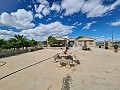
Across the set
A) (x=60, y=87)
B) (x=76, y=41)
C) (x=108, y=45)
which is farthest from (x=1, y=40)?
(x=76, y=41)

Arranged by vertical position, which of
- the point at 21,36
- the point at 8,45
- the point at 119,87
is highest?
the point at 21,36

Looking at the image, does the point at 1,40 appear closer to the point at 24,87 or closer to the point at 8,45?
the point at 8,45

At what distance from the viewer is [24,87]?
7648 millimetres

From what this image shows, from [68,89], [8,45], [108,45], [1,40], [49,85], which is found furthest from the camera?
[108,45]

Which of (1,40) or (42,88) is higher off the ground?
(1,40)

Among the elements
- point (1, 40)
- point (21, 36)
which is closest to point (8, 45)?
point (1, 40)

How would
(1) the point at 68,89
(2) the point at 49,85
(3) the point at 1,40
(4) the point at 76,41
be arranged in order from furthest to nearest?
(4) the point at 76,41 → (3) the point at 1,40 → (2) the point at 49,85 → (1) the point at 68,89

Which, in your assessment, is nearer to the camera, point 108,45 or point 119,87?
point 119,87

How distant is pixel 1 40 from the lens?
32.2m

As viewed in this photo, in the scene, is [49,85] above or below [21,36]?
below

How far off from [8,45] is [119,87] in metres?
33.5

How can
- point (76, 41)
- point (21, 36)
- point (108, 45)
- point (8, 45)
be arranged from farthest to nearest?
point (76, 41) → point (108, 45) → point (21, 36) → point (8, 45)

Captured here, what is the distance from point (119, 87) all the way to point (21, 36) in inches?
1467

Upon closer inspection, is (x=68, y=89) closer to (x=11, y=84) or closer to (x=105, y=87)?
(x=105, y=87)
